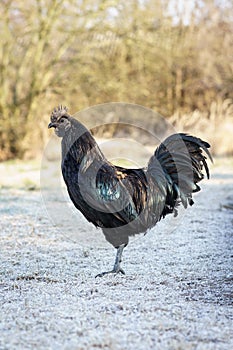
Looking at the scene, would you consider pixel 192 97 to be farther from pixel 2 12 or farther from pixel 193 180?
pixel 193 180

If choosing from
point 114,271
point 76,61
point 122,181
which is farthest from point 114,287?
point 76,61

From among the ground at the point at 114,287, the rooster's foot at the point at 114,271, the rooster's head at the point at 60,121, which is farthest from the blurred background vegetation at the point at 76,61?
the rooster's foot at the point at 114,271

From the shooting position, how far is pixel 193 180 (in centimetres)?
475

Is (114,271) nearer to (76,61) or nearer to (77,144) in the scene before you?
(77,144)

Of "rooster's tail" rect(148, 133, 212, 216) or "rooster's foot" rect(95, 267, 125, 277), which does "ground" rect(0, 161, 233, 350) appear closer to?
"rooster's foot" rect(95, 267, 125, 277)

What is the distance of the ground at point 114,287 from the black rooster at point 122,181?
1.59 feet

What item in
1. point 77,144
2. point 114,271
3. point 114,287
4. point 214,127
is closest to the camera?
point 114,287

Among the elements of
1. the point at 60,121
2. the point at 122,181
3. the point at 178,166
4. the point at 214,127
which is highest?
the point at 214,127

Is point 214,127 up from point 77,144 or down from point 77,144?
up

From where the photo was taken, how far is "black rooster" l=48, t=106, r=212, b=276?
434 centimetres

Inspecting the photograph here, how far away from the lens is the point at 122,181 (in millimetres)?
4504

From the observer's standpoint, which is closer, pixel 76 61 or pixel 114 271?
pixel 114 271

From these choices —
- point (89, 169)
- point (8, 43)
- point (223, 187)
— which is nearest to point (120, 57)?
point (8, 43)

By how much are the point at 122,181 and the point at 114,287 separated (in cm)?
89
